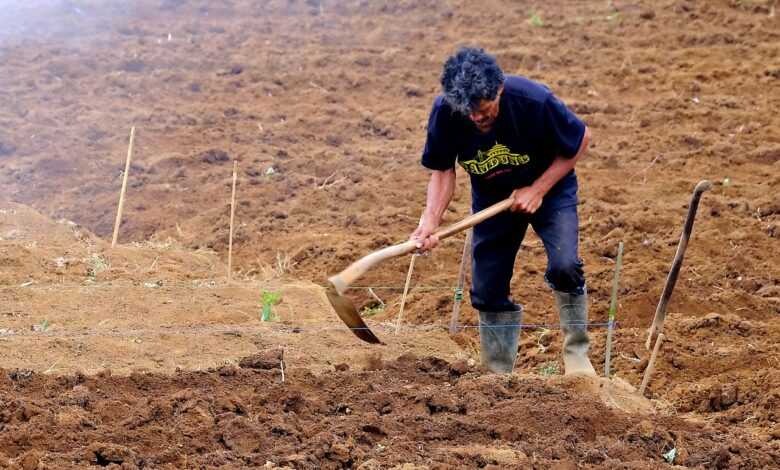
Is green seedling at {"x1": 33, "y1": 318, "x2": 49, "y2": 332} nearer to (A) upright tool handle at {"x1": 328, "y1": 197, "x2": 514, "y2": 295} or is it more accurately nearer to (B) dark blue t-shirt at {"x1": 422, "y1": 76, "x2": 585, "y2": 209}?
(A) upright tool handle at {"x1": 328, "y1": 197, "x2": 514, "y2": 295}

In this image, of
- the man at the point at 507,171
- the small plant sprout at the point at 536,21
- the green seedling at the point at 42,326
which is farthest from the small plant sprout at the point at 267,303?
the small plant sprout at the point at 536,21

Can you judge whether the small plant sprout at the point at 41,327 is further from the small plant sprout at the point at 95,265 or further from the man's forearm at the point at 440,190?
the man's forearm at the point at 440,190

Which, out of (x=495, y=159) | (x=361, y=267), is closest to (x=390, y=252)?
(x=361, y=267)

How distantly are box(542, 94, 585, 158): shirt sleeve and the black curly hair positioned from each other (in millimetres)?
387

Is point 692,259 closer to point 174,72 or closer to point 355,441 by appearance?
point 355,441

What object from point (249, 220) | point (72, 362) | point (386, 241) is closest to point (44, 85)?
point (249, 220)

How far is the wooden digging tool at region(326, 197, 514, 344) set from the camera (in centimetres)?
514

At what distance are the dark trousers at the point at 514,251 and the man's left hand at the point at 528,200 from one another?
0.19 metres

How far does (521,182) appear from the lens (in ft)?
18.4

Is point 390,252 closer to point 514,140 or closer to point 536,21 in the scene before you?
point 514,140

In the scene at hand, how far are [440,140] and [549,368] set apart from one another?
1.83m

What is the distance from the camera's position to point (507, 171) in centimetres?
557

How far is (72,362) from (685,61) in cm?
888

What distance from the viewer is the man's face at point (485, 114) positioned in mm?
5070
